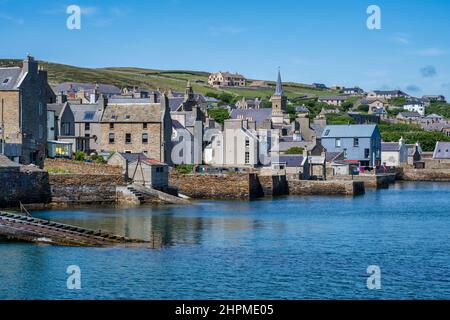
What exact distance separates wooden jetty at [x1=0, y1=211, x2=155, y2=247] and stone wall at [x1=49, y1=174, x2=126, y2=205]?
674 inches

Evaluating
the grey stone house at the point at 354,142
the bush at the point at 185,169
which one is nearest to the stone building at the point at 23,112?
the bush at the point at 185,169

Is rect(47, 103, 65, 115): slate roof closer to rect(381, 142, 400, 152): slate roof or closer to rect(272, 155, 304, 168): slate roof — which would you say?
rect(272, 155, 304, 168): slate roof

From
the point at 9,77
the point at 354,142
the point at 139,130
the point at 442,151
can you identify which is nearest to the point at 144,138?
the point at 139,130

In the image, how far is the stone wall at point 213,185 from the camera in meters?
63.9

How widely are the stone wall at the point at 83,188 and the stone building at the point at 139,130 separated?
1330cm

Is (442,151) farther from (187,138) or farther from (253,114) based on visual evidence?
(187,138)

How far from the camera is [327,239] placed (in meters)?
39.9

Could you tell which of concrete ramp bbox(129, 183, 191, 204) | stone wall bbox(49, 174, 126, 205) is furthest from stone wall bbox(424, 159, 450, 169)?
stone wall bbox(49, 174, 126, 205)

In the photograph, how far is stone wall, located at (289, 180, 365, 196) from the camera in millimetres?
70375

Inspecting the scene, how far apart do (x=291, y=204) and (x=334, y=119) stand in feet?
339

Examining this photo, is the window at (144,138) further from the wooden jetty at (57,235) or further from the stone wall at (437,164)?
the stone wall at (437,164)

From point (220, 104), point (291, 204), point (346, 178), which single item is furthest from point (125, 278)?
point (220, 104)

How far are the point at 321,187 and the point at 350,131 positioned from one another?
95.3 ft
